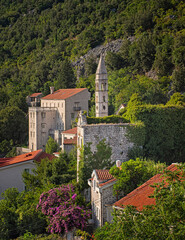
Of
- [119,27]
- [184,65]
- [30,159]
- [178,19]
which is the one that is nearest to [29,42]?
[119,27]

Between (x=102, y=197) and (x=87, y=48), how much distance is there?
80.6m

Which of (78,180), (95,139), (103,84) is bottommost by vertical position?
(78,180)

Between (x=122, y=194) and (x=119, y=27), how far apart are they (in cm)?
7936

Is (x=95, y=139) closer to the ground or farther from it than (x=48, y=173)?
farther from it

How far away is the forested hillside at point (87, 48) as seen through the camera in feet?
226

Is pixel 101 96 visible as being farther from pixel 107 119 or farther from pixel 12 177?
pixel 107 119

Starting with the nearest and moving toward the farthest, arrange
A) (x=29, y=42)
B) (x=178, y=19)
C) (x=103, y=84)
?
(x=103, y=84), (x=178, y=19), (x=29, y=42)

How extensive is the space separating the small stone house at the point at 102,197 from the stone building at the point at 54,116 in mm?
41911

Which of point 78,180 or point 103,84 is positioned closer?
point 78,180

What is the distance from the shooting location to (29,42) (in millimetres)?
132500

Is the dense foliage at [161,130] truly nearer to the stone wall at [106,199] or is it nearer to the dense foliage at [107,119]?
the dense foliage at [107,119]

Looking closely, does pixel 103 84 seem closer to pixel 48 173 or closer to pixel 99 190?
pixel 48 173

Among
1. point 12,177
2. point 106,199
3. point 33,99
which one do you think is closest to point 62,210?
point 106,199

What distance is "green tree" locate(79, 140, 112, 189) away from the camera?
30.3m
